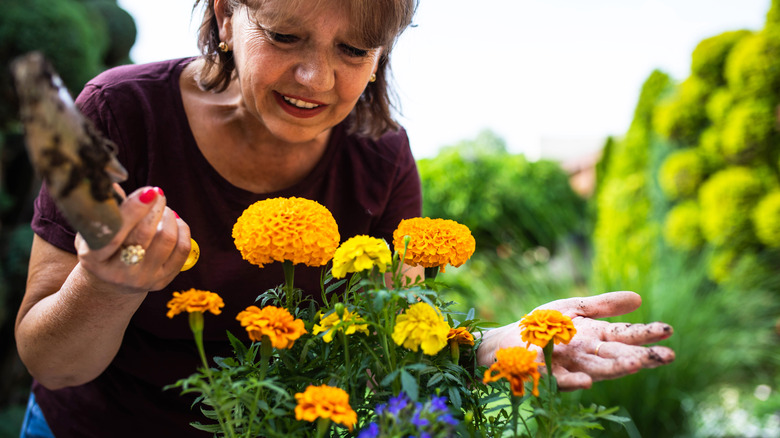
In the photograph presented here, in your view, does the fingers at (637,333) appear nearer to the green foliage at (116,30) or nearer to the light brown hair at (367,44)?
the light brown hair at (367,44)

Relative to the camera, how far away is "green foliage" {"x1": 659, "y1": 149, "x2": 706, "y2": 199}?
3809 mm

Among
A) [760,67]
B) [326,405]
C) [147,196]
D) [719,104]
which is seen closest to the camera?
[326,405]

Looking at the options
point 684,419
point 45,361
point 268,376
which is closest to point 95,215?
point 268,376

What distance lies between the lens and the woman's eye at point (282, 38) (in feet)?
3.10

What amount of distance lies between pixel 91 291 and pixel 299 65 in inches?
19.5

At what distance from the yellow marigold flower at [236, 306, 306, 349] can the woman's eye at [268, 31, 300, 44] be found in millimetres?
528

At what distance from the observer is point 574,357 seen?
803mm

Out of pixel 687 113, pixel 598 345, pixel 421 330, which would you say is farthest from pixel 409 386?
pixel 687 113

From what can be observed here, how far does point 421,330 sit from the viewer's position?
63 centimetres

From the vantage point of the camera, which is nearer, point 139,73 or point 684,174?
point 139,73

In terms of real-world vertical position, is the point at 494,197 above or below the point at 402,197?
below

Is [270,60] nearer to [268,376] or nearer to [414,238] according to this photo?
[414,238]

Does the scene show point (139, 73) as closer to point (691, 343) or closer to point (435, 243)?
point (435, 243)

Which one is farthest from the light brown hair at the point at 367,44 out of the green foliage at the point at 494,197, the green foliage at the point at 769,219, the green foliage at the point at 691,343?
the green foliage at the point at 494,197
